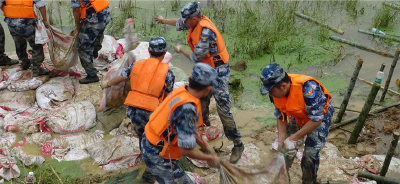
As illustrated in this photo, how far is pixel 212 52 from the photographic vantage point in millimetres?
3828

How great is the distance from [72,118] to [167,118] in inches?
95.7

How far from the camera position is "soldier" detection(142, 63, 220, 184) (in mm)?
2400

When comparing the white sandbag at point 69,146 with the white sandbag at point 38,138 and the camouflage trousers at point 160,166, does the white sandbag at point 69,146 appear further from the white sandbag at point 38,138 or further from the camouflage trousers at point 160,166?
the camouflage trousers at point 160,166

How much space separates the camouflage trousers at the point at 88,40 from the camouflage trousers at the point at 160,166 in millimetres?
2525

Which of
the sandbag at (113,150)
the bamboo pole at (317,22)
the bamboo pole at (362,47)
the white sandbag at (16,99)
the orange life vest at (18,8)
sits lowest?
the sandbag at (113,150)

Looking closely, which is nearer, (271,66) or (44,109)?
(271,66)

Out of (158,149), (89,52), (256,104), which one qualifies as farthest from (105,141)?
(256,104)

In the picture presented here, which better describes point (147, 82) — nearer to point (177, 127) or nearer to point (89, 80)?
point (177, 127)

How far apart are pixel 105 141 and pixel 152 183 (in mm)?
917

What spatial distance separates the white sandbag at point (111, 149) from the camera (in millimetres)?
4055

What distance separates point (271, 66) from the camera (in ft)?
9.19

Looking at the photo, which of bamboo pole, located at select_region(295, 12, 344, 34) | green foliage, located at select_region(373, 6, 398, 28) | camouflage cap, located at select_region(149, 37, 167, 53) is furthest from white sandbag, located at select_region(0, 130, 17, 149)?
green foliage, located at select_region(373, 6, 398, 28)

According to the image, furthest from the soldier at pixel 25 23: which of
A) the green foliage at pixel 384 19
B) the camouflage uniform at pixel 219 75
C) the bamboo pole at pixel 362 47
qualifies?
the green foliage at pixel 384 19

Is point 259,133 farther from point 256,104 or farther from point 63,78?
point 63,78
